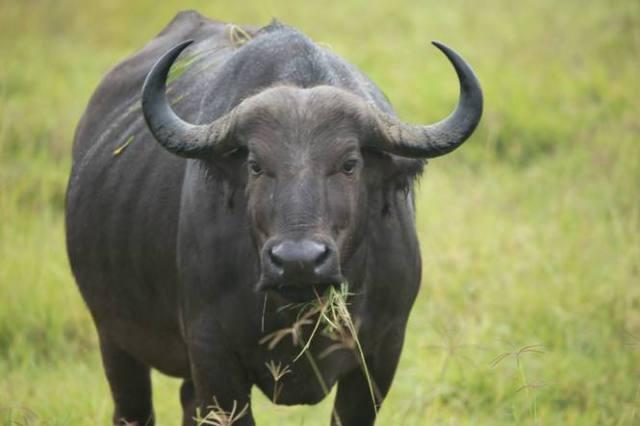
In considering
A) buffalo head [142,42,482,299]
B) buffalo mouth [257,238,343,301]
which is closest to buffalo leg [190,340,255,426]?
buffalo head [142,42,482,299]

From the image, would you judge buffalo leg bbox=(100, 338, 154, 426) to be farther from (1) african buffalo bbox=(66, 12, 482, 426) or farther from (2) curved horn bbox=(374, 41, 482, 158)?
(2) curved horn bbox=(374, 41, 482, 158)

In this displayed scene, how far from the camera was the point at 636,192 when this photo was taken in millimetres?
9062

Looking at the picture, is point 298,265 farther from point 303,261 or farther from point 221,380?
point 221,380

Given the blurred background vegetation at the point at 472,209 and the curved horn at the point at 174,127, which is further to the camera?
the blurred background vegetation at the point at 472,209

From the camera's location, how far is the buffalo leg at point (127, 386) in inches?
245

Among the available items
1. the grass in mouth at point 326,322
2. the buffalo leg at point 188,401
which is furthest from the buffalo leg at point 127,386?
the grass in mouth at point 326,322

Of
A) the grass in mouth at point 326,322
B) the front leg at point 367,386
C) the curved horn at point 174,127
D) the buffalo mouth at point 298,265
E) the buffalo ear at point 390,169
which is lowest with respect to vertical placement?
the front leg at point 367,386

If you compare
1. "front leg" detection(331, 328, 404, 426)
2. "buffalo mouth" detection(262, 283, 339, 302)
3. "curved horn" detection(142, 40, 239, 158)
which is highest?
"curved horn" detection(142, 40, 239, 158)

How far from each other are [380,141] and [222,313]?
3.07 feet

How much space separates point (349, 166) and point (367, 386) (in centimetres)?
121

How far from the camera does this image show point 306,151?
174 inches

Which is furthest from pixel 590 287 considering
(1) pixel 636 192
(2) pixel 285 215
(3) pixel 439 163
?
(2) pixel 285 215

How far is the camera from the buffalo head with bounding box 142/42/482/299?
4.19 meters

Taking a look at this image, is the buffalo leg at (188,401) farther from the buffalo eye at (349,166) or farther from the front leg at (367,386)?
the buffalo eye at (349,166)
